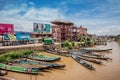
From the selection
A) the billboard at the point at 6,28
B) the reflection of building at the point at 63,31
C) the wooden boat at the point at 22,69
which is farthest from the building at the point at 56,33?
the wooden boat at the point at 22,69

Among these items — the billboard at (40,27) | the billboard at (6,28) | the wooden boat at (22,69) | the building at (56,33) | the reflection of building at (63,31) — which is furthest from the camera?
the reflection of building at (63,31)

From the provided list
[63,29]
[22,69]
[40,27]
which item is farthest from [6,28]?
[63,29]

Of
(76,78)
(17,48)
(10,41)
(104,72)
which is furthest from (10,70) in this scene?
(10,41)

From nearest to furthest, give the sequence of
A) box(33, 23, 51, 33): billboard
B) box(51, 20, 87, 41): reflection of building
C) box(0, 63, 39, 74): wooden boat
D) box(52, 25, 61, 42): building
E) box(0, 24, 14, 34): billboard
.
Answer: box(0, 63, 39, 74): wooden boat, box(0, 24, 14, 34): billboard, box(33, 23, 51, 33): billboard, box(52, 25, 61, 42): building, box(51, 20, 87, 41): reflection of building

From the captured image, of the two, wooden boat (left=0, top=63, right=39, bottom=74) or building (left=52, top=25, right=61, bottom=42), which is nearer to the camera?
wooden boat (left=0, top=63, right=39, bottom=74)

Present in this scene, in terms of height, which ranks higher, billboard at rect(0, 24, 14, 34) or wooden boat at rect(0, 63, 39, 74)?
billboard at rect(0, 24, 14, 34)

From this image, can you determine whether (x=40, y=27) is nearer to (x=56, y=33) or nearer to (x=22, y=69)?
(x=56, y=33)

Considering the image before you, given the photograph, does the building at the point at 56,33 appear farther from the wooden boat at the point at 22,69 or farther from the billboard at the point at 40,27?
the wooden boat at the point at 22,69

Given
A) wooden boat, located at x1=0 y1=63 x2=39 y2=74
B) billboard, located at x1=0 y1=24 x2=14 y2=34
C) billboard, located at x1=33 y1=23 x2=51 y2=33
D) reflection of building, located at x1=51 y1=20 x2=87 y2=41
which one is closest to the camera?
wooden boat, located at x1=0 y1=63 x2=39 y2=74

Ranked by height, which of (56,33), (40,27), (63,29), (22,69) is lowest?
(22,69)

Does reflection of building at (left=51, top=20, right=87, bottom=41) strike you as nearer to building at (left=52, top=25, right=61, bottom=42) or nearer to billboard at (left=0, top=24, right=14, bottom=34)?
building at (left=52, top=25, right=61, bottom=42)

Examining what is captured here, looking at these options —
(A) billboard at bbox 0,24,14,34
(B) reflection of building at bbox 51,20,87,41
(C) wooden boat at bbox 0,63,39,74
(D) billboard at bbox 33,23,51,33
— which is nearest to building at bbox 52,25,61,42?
(B) reflection of building at bbox 51,20,87,41

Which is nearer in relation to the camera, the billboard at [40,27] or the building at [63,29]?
the billboard at [40,27]

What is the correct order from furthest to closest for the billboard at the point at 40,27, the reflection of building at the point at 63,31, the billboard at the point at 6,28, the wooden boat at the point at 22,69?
the reflection of building at the point at 63,31
the billboard at the point at 40,27
the billboard at the point at 6,28
the wooden boat at the point at 22,69
